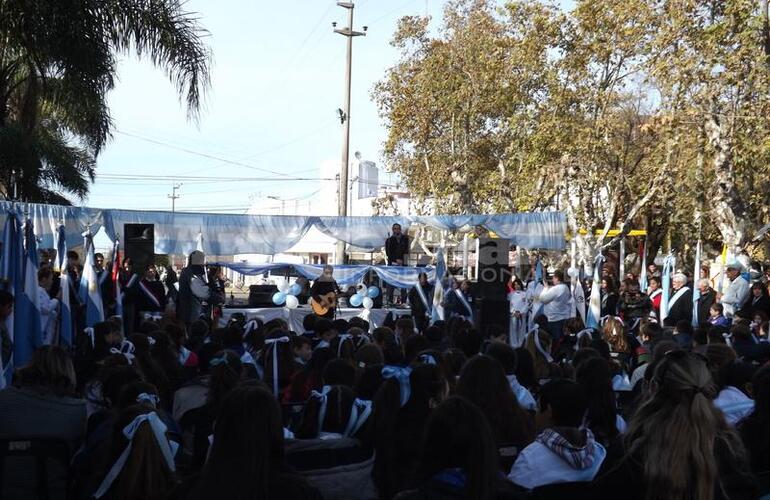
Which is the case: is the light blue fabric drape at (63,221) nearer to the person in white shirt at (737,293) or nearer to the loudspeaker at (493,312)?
the loudspeaker at (493,312)

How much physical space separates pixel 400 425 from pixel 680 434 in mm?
1459

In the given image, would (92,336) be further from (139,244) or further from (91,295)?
(139,244)

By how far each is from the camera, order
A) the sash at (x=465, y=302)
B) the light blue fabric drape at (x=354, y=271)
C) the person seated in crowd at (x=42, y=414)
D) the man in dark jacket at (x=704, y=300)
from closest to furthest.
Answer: the person seated in crowd at (x=42, y=414) → the man in dark jacket at (x=704, y=300) → the sash at (x=465, y=302) → the light blue fabric drape at (x=354, y=271)

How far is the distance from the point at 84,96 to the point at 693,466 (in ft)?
34.9

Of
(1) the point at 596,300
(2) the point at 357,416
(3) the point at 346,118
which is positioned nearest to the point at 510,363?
(2) the point at 357,416

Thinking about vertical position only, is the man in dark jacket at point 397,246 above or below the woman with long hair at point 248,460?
above

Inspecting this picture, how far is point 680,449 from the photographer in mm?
3432

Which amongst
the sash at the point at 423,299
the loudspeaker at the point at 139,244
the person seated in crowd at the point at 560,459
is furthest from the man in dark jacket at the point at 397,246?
the person seated in crowd at the point at 560,459

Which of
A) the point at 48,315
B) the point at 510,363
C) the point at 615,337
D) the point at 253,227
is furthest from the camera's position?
the point at 253,227

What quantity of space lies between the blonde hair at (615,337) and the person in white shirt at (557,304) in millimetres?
4598

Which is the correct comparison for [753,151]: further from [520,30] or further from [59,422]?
[59,422]

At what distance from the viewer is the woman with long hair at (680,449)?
11.1 feet

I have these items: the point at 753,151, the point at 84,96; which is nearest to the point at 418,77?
the point at 753,151

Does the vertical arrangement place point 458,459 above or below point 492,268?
below
